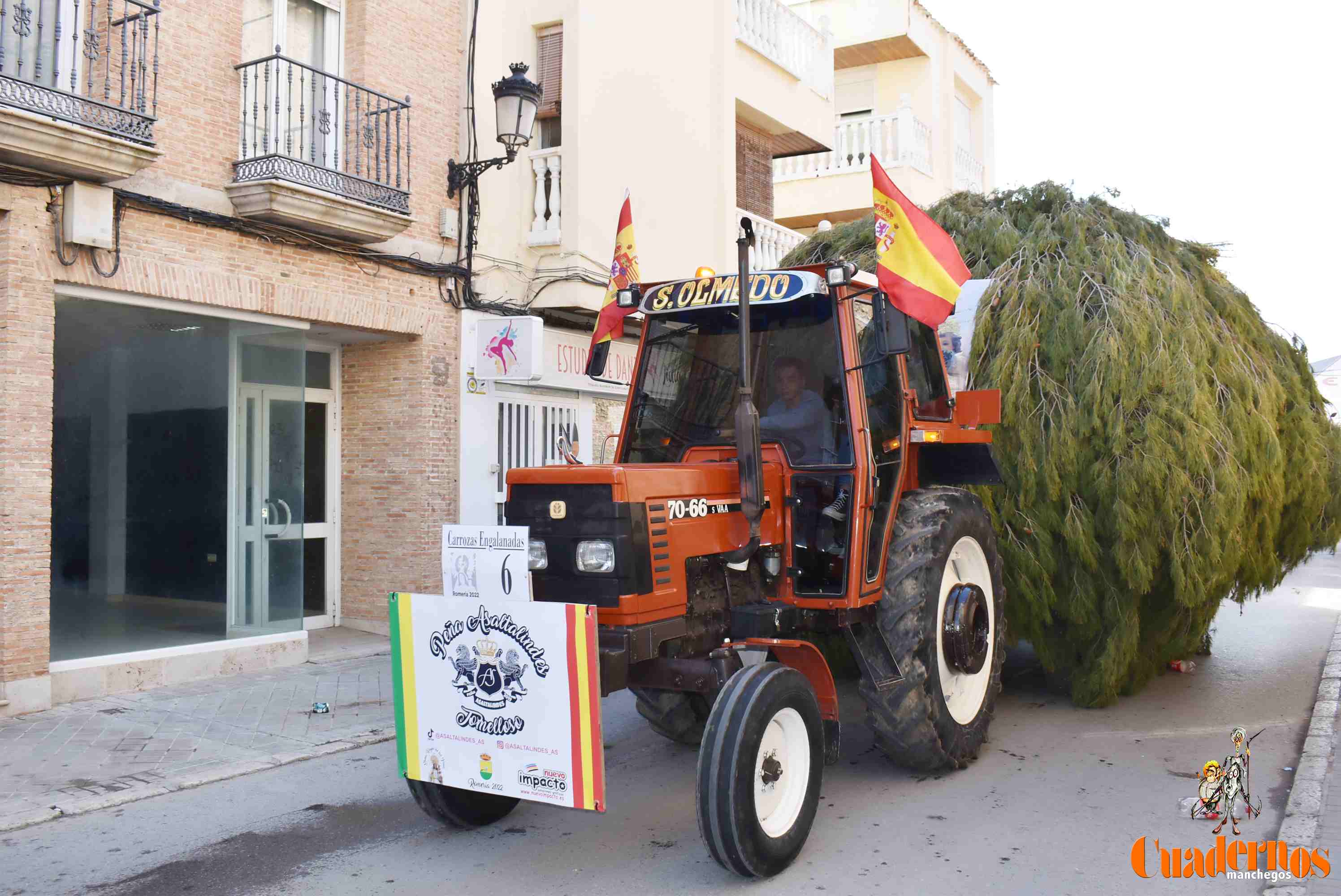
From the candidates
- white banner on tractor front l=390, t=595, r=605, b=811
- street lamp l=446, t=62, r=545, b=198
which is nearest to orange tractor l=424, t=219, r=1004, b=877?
white banner on tractor front l=390, t=595, r=605, b=811

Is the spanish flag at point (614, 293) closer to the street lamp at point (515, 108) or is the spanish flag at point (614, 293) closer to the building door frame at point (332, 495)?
the street lamp at point (515, 108)

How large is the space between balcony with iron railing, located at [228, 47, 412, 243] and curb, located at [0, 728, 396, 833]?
4265mm

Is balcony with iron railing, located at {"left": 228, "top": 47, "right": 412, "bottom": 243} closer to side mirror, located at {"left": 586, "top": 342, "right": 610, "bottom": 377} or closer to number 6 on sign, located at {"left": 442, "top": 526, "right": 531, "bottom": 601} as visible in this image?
side mirror, located at {"left": 586, "top": 342, "right": 610, "bottom": 377}

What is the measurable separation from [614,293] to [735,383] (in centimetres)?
94

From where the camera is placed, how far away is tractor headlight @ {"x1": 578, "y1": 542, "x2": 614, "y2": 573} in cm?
462

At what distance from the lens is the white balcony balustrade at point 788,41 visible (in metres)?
15.3

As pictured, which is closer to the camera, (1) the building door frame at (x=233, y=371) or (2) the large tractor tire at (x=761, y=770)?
(2) the large tractor tire at (x=761, y=770)

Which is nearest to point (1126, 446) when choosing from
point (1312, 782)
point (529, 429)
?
point (1312, 782)

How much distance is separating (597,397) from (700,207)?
3.02 meters

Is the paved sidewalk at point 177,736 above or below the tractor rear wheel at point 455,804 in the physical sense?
below

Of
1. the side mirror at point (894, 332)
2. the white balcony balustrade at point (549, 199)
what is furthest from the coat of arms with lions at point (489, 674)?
the white balcony balustrade at point (549, 199)

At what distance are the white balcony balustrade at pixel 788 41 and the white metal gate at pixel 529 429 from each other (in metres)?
6.15

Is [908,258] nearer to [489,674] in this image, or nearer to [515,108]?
[489,674]

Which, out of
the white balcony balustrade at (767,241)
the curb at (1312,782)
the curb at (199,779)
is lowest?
the curb at (199,779)
